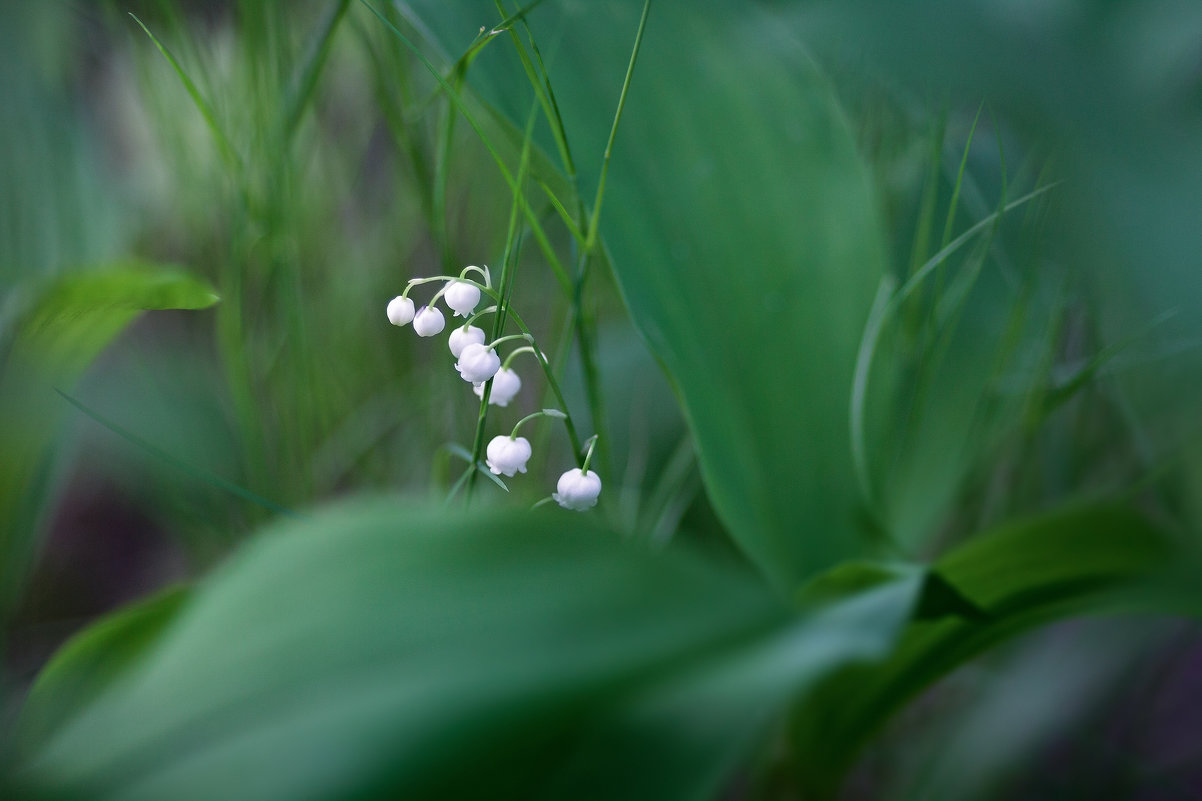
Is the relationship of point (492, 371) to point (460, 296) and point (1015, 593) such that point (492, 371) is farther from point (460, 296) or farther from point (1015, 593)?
point (1015, 593)

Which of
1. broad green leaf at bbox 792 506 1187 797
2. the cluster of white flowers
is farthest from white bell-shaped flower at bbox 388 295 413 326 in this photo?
broad green leaf at bbox 792 506 1187 797

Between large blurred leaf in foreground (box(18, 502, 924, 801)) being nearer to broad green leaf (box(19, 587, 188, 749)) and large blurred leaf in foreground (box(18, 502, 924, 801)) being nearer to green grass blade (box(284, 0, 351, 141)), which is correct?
broad green leaf (box(19, 587, 188, 749))

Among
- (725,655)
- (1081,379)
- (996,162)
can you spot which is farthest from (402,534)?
(996,162)

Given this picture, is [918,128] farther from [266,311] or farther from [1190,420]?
[266,311]

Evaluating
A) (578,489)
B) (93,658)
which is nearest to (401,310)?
(578,489)

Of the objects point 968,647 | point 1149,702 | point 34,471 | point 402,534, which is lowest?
point 1149,702

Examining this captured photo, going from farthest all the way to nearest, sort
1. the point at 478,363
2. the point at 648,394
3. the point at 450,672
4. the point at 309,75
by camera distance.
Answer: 1. the point at 648,394
2. the point at 309,75
3. the point at 478,363
4. the point at 450,672
